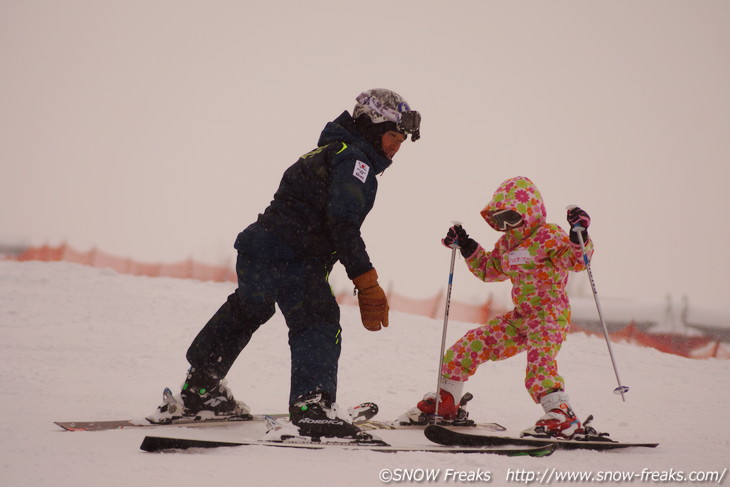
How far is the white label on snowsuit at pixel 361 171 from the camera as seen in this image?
3258 mm

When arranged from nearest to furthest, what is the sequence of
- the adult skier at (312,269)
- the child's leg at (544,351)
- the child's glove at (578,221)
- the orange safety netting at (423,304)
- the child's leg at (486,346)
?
the adult skier at (312,269) < the child's leg at (544,351) < the child's glove at (578,221) < the child's leg at (486,346) < the orange safety netting at (423,304)

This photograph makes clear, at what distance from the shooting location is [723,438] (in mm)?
4516

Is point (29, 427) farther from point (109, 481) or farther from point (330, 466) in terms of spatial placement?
point (330, 466)

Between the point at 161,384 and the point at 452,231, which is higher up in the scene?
the point at 452,231

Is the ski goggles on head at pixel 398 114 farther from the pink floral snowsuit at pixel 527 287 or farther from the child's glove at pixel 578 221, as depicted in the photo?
the child's glove at pixel 578 221

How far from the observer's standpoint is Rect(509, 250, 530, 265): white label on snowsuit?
14.1ft

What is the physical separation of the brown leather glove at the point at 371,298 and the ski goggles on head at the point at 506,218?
5.02ft

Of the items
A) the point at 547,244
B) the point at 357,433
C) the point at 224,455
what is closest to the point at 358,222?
the point at 357,433

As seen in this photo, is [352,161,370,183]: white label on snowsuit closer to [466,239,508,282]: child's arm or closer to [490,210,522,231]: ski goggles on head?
[490,210,522,231]: ski goggles on head

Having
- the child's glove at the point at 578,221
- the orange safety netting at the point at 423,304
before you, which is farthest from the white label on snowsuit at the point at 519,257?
the orange safety netting at the point at 423,304

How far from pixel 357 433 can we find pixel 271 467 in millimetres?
757

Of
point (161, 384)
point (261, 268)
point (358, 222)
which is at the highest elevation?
point (358, 222)

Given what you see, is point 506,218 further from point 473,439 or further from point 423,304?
point 423,304

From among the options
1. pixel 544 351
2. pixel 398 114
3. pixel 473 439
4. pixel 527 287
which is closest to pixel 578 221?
pixel 527 287
